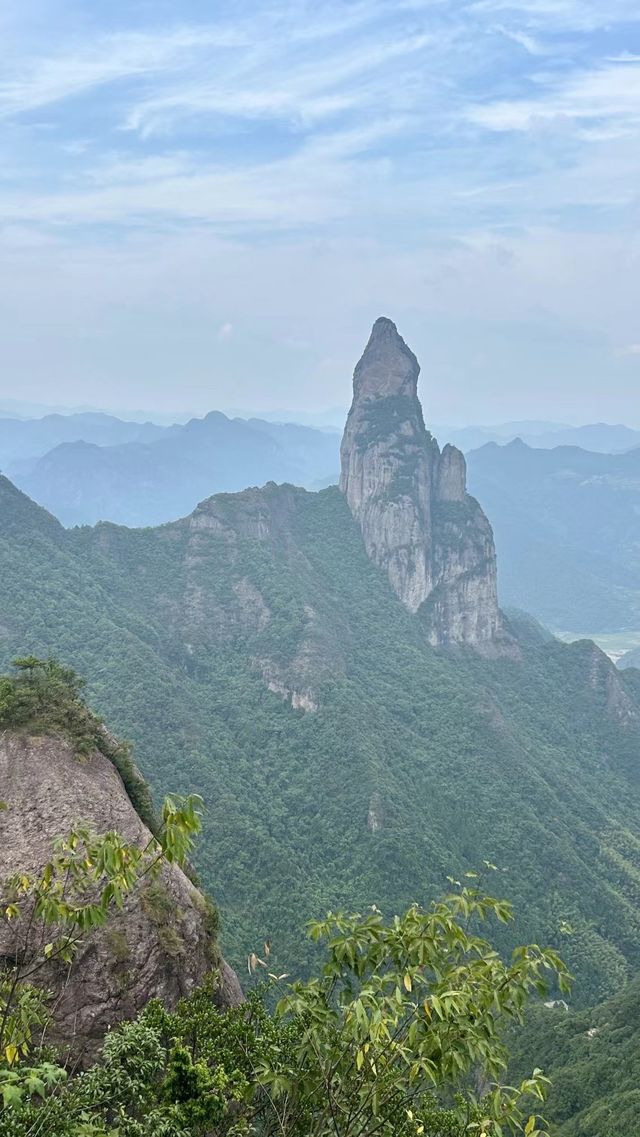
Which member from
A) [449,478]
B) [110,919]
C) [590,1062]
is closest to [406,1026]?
[110,919]

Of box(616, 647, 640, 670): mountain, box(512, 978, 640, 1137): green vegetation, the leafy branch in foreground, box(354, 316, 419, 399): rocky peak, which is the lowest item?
box(512, 978, 640, 1137): green vegetation

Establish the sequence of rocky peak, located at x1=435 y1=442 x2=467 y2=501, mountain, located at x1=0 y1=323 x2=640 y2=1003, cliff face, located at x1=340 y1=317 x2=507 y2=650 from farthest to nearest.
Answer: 1. rocky peak, located at x1=435 y1=442 x2=467 y2=501
2. cliff face, located at x1=340 y1=317 x2=507 y2=650
3. mountain, located at x1=0 y1=323 x2=640 y2=1003

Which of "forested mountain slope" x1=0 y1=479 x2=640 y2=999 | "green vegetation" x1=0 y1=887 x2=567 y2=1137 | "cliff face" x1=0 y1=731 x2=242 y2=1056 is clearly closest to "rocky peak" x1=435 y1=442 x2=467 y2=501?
"forested mountain slope" x1=0 y1=479 x2=640 y2=999

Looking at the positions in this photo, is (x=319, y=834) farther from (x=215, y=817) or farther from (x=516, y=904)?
(x=516, y=904)

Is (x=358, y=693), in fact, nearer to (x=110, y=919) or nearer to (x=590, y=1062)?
(x=590, y=1062)

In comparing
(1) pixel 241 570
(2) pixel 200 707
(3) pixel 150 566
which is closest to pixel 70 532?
(3) pixel 150 566

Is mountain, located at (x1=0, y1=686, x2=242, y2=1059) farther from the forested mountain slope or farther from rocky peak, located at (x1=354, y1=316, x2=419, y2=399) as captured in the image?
rocky peak, located at (x1=354, y1=316, x2=419, y2=399)

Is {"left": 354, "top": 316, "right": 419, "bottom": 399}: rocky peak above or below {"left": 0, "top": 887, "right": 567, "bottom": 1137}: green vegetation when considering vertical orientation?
above

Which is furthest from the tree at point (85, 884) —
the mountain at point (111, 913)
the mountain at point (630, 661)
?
the mountain at point (630, 661)
